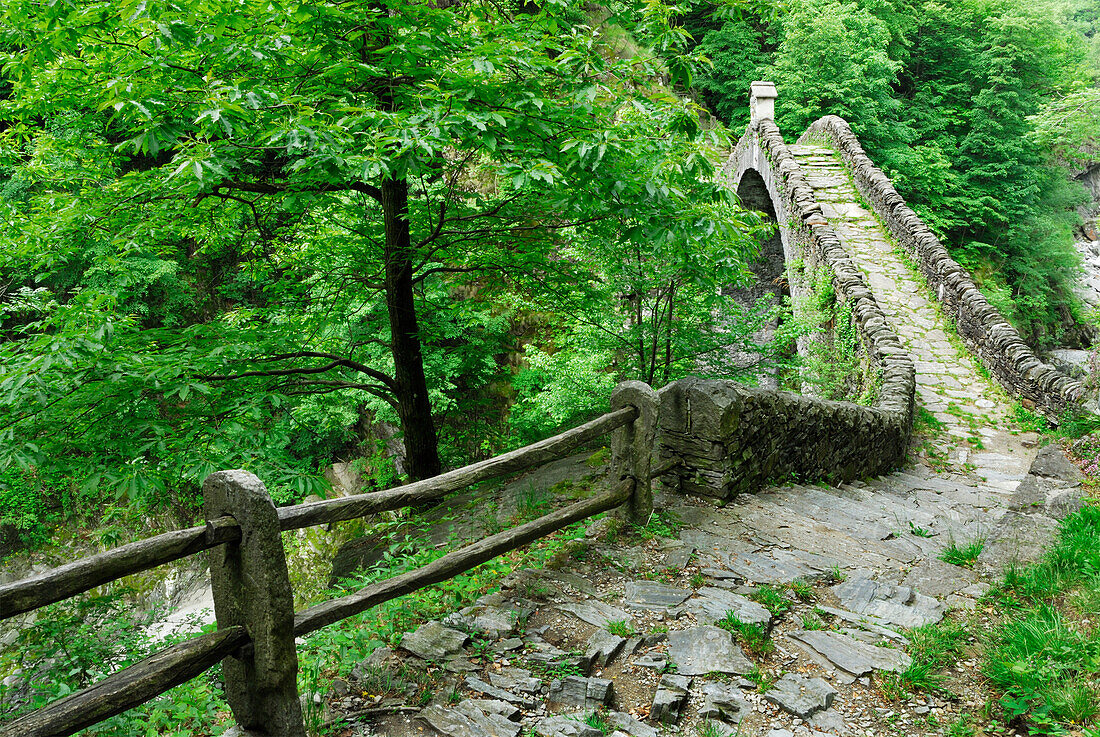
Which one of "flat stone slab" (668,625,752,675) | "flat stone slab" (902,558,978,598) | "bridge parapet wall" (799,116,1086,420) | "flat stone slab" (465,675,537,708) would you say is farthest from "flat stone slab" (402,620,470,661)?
"bridge parapet wall" (799,116,1086,420)

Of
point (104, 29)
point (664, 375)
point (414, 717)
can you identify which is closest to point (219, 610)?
point (414, 717)

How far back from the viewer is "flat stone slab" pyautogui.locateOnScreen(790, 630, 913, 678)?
3092 mm

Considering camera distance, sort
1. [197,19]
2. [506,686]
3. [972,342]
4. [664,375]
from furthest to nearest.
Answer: [972,342] < [664,375] < [197,19] < [506,686]

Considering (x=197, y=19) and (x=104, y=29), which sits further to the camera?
(x=104, y=29)

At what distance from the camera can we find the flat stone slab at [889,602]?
11.8 feet

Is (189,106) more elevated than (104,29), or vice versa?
(104,29)

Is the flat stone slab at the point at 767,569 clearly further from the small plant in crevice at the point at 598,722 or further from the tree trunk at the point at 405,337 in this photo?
the tree trunk at the point at 405,337

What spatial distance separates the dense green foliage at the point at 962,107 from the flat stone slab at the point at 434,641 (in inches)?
751

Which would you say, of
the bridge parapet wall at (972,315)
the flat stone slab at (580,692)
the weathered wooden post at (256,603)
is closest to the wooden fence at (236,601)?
the weathered wooden post at (256,603)

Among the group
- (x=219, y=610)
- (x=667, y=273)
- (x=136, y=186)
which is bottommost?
(x=219, y=610)

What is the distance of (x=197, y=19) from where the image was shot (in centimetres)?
367

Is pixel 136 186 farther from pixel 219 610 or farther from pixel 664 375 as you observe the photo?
pixel 664 375

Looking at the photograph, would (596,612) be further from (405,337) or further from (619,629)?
(405,337)

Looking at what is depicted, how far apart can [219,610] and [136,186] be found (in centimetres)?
335
